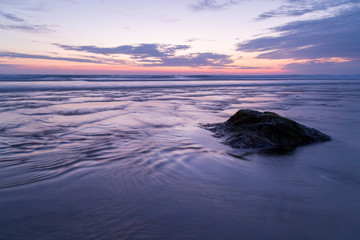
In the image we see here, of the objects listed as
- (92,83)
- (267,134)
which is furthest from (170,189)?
(92,83)

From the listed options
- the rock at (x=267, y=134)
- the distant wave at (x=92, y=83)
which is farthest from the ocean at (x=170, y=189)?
the distant wave at (x=92, y=83)

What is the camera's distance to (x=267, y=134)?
192 inches

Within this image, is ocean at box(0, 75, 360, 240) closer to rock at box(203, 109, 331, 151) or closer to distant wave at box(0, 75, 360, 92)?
rock at box(203, 109, 331, 151)

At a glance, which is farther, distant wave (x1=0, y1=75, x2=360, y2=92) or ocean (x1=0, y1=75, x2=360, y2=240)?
distant wave (x1=0, y1=75, x2=360, y2=92)

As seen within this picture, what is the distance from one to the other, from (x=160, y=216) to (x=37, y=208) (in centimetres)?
119

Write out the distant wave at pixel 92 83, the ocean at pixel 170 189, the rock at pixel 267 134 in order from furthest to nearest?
the distant wave at pixel 92 83 < the rock at pixel 267 134 < the ocean at pixel 170 189

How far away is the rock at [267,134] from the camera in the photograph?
4562 mm

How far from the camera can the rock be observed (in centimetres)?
456

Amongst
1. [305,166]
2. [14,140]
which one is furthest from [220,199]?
[14,140]

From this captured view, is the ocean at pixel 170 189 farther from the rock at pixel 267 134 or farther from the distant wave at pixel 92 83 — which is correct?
the distant wave at pixel 92 83

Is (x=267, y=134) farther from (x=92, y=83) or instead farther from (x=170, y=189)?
(x=92, y=83)

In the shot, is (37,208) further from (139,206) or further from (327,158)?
(327,158)

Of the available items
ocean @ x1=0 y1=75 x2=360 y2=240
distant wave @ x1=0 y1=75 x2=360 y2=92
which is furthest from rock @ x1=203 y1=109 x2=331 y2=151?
distant wave @ x1=0 y1=75 x2=360 y2=92

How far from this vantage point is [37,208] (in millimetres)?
2311
